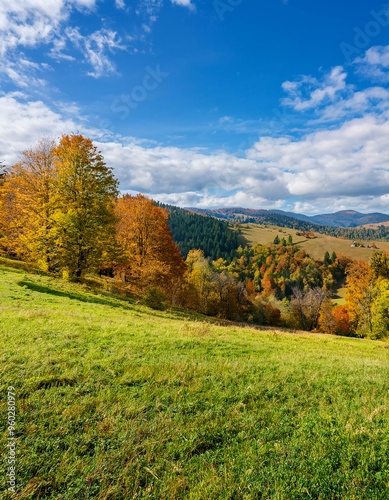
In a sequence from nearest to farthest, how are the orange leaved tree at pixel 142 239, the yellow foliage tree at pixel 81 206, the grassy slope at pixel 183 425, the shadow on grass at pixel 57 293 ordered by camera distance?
the grassy slope at pixel 183 425
the shadow on grass at pixel 57 293
the yellow foliage tree at pixel 81 206
the orange leaved tree at pixel 142 239

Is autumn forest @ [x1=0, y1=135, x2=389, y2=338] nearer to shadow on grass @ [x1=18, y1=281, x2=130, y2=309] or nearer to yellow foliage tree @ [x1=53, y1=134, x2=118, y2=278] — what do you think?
yellow foliage tree @ [x1=53, y1=134, x2=118, y2=278]

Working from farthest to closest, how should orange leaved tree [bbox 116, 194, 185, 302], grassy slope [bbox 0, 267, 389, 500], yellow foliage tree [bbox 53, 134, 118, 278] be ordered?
orange leaved tree [bbox 116, 194, 185, 302]
yellow foliage tree [bbox 53, 134, 118, 278]
grassy slope [bbox 0, 267, 389, 500]

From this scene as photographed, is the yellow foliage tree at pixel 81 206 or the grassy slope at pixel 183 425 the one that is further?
the yellow foliage tree at pixel 81 206

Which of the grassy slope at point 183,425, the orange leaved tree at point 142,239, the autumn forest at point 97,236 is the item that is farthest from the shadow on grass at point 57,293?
the grassy slope at point 183,425

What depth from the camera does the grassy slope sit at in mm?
4469

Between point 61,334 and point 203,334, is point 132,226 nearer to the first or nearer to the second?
point 203,334

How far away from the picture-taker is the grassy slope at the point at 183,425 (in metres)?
4.47

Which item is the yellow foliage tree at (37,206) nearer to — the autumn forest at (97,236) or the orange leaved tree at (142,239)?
the autumn forest at (97,236)

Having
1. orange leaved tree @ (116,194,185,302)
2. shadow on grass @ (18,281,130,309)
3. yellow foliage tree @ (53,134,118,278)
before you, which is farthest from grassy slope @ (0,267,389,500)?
orange leaved tree @ (116,194,185,302)

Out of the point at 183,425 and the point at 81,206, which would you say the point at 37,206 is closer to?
the point at 81,206

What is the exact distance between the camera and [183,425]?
231 inches

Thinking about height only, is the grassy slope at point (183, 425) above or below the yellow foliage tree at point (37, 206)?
below

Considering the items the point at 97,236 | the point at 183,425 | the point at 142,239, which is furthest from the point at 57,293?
the point at 183,425

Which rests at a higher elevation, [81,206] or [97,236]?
[81,206]
